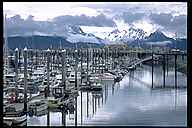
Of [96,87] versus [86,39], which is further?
[96,87]

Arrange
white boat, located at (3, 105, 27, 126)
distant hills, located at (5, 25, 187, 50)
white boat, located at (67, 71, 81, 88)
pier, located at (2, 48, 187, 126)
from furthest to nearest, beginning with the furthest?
white boat, located at (67, 71, 81, 88), pier, located at (2, 48, 187, 126), distant hills, located at (5, 25, 187, 50), white boat, located at (3, 105, 27, 126)

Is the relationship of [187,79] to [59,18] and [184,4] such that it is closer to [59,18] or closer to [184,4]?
[184,4]

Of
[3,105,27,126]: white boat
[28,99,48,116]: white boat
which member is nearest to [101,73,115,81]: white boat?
[28,99,48,116]: white boat

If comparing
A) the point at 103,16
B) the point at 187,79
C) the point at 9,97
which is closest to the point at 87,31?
the point at 103,16

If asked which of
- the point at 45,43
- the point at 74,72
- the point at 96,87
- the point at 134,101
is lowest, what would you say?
the point at 134,101

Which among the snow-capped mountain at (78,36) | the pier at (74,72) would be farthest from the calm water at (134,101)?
the snow-capped mountain at (78,36)

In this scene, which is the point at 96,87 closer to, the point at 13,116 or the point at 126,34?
the point at 126,34

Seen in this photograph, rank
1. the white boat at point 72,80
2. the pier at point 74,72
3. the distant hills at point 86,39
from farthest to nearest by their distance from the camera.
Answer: the white boat at point 72,80
the pier at point 74,72
the distant hills at point 86,39

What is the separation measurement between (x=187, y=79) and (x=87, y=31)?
97 centimetres

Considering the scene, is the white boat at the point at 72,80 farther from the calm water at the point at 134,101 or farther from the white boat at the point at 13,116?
the white boat at the point at 13,116

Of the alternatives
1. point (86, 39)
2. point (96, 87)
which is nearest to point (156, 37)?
point (86, 39)

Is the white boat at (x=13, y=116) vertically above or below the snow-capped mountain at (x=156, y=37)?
below

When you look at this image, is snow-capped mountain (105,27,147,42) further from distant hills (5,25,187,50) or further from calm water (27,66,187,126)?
calm water (27,66,187,126)

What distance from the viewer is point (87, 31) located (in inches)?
95.7
